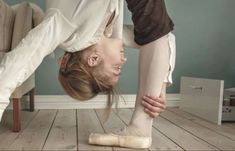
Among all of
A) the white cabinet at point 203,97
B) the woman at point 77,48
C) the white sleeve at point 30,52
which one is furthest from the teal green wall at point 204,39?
the white sleeve at point 30,52

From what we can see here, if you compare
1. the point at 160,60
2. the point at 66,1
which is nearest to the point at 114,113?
the point at 160,60

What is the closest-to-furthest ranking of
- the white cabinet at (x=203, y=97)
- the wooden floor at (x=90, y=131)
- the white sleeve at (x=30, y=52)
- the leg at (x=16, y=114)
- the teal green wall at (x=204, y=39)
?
the white sleeve at (x=30, y=52)
the wooden floor at (x=90, y=131)
the leg at (x=16, y=114)
the white cabinet at (x=203, y=97)
the teal green wall at (x=204, y=39)

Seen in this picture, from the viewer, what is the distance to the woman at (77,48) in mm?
834

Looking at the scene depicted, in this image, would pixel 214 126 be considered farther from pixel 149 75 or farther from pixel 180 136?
pixel 149 75

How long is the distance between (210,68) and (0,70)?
1.75 m

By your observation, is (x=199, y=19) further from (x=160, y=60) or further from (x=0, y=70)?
(x=0, y=70)

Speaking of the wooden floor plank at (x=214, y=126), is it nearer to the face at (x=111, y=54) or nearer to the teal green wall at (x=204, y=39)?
the teal green wall at (x=204, y=39)

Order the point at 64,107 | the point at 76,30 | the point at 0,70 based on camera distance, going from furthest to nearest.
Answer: the point at 64,107 < the point at 76,30 < the point at 0,70

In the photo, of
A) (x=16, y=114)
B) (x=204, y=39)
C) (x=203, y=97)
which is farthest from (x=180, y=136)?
(x=204, y=39)

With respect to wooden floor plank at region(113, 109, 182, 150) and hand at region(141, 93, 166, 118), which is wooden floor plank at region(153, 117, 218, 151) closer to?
wooden floor plank at region(113, 109, 182, 150)

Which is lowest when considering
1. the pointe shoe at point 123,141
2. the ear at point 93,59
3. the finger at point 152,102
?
the pointe shoe at point 123,141

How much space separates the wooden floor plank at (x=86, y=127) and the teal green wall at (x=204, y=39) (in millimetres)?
658

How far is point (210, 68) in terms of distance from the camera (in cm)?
229

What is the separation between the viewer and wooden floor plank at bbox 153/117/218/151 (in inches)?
44.9
